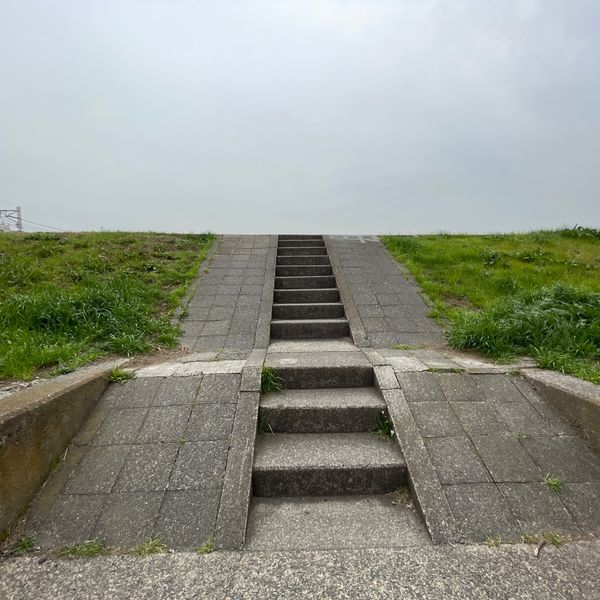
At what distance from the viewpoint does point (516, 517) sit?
1.96 m

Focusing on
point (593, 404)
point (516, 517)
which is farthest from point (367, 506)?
point (593, 404)

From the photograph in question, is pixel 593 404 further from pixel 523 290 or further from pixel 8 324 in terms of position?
pixel 8 324

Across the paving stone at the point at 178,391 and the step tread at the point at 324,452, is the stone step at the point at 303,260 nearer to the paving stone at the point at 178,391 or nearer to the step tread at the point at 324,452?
the paving stone at the point at 178,391

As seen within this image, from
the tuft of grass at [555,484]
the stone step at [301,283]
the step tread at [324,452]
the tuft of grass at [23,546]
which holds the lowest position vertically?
the tuft of grass at [23,546]

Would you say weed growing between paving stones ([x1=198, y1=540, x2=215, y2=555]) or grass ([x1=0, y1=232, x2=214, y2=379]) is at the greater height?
grass ([x1=0, y1=232, x2=214, y2=379])

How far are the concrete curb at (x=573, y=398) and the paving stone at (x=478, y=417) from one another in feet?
1.53

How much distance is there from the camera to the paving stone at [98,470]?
2.13 m

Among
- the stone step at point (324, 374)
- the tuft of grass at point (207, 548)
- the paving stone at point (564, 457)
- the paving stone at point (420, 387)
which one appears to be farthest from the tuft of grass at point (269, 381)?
the paving stone at point (564, 457)

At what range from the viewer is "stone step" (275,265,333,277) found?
6203 millimetres

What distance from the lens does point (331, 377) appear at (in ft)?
10.3

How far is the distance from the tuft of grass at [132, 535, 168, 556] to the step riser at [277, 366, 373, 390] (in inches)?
59.8

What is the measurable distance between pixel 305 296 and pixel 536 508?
3794 mm

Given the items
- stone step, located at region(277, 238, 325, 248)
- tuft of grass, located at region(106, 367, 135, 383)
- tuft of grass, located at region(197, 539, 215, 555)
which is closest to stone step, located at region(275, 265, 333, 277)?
stone step, located at region(277, 238, 325, 248)

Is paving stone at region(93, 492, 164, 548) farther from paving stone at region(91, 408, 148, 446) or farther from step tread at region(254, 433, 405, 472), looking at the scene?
step tread at region(254, 433, 405, 472)
